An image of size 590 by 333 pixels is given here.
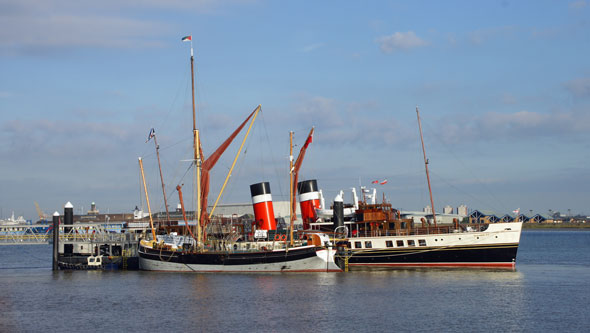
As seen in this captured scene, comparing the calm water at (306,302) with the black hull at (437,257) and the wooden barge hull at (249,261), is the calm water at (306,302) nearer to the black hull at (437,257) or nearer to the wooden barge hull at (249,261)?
the wooden barge hull at (249,261)

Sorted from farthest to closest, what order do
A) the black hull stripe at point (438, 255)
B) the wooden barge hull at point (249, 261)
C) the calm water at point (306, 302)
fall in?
the black hull stripe at point (438, 255)
the wooden barge hull at point (249, 261)
the calm water at point (306, 302)

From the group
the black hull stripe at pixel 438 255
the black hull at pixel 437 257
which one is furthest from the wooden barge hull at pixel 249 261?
the black hull stripe at pixel 438 255

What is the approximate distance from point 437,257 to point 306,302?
90.8 ft

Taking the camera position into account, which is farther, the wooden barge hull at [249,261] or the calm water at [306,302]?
the wooden barge hull at [249,261]

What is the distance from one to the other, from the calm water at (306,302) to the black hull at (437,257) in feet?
8.13

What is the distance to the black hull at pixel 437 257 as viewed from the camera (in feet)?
236

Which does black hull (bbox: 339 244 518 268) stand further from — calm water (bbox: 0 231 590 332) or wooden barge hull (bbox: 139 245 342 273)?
wooden barge hull (bbox: 139 245 342 273)

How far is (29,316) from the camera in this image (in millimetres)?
46094

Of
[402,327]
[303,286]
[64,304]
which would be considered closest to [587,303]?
[402,327]

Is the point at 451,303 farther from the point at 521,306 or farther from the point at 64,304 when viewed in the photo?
the point at 64,304

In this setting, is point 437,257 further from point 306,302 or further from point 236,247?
point 306,302

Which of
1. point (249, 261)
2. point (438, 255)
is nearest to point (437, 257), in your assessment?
point (438, 255)

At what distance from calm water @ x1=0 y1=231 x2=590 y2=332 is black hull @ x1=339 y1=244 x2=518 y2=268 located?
2479 millimetres

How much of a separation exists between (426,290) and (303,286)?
10.4 metres
